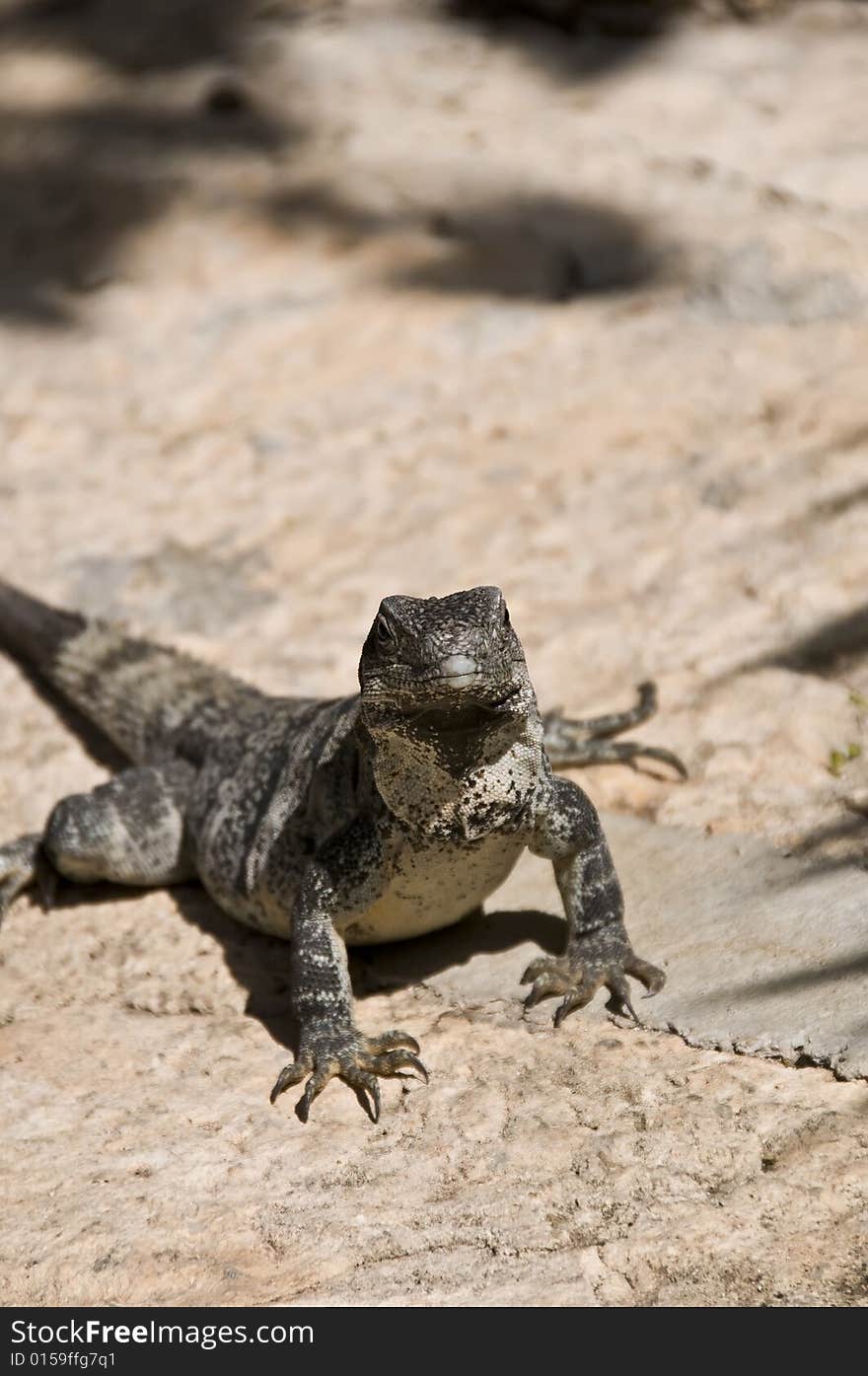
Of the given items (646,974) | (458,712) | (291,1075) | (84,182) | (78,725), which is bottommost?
Result: (78,725)

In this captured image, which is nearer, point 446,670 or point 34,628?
point 446,670

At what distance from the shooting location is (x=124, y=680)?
22.0 ft

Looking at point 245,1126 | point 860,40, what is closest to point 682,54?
point 860,40

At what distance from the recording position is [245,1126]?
4465 millimetres

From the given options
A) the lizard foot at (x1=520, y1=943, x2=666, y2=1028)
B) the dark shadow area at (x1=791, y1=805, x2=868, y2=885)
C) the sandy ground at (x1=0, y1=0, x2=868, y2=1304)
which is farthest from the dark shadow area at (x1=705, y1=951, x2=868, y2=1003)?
the dark shadow area at (x1=791, y1=805, x2=868, y2=885)

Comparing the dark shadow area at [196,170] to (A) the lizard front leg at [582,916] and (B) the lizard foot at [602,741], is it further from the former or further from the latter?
(A) the lizard front leg at [582,916]

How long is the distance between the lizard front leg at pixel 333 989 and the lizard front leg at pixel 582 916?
0.51 m

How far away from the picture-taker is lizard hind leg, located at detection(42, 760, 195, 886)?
235 inches

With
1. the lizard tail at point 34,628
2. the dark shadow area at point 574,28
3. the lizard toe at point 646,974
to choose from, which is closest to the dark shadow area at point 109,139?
the dark shadow area at point 574,28

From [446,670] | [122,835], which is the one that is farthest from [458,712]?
[122,835]

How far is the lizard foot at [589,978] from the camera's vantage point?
4.69 metres

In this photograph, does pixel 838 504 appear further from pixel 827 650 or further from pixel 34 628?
pixel 34 628

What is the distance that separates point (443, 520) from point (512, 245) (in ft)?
8.10

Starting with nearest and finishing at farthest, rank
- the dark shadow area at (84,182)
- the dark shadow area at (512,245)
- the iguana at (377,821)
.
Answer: the iguana at (377,821), the dark shadow area at (512,245), the dark shadow area at (84,182)
